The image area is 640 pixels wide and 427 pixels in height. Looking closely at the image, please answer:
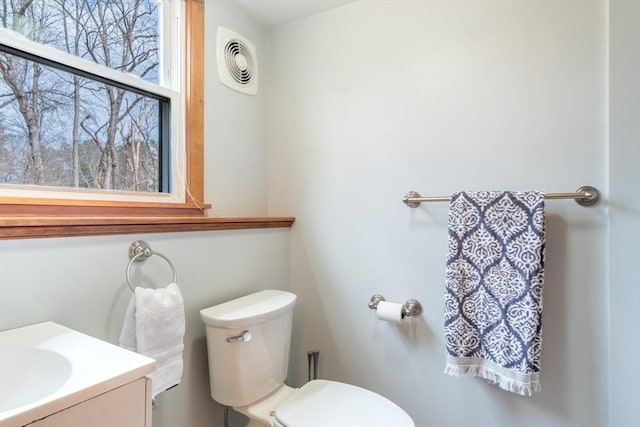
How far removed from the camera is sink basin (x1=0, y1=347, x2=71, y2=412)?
0.73 meters

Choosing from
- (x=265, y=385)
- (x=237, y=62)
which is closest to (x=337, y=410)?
(x=265, y=385)

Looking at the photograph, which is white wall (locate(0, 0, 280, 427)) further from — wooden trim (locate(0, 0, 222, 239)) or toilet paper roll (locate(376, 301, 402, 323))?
toilet paper roll (locate(376, 301, 402, 323))

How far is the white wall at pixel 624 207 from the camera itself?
1095mm

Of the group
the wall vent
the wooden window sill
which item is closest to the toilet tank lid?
the wooden window sill

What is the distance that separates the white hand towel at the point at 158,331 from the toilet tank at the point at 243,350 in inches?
6.6

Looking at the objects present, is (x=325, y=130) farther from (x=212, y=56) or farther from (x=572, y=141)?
(x=572, y=141)

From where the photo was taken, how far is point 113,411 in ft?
2.13

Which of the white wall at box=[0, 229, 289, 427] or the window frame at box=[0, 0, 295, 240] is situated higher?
the window frame at box=[0, 0, 295, 240]

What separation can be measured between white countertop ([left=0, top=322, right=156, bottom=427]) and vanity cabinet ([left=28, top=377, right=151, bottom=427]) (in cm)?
1

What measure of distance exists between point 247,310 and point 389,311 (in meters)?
0.60

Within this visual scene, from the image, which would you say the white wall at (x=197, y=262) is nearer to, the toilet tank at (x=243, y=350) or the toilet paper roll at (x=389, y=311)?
the toilet tank at (x=243, y=350)

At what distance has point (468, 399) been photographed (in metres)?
1.38

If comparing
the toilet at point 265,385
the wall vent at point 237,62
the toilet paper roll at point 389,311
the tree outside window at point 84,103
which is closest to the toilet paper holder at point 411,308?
the toilet paper roll at point 389,311

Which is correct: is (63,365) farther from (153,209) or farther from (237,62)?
(237,62)
